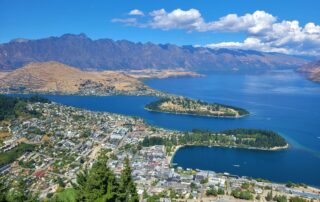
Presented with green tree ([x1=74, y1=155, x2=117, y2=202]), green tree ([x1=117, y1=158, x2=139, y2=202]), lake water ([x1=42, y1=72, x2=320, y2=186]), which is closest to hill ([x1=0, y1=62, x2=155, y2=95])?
lake water ([x1=42, y1=72, x2=320, y2=186])

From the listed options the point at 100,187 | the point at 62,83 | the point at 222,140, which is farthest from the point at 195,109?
the point at 100,187

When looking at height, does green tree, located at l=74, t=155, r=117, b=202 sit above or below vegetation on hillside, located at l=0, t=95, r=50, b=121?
above

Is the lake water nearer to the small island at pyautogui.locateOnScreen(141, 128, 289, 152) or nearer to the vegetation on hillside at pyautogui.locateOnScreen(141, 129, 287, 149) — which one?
the small island at pyautogui.locateOnScreen(141, 128, 289, 152)

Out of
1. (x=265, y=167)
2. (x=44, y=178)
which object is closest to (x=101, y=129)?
(x=44, y=178)

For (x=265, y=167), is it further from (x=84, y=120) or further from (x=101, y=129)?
(x=84, y=120)

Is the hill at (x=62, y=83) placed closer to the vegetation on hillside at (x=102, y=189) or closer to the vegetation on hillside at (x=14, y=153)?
A: the vegetation on hillside at (x=14, y=153)
